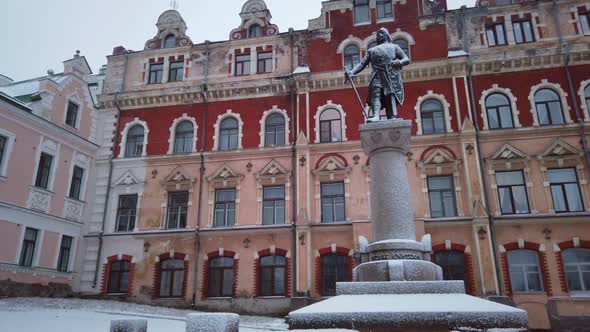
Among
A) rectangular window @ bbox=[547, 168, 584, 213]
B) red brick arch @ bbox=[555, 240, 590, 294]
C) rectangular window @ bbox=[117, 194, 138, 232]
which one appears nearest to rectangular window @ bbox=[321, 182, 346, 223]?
red brick arch @ bbox=[555, 240, 590, 294]

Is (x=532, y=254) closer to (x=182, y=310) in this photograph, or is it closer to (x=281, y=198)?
(x=281, y=198)

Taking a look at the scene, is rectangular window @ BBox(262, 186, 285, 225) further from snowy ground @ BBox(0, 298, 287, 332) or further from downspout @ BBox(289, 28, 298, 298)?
snowy ground @ BBox(0, 298, 287, 332)

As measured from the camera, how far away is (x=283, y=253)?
72.3 feet

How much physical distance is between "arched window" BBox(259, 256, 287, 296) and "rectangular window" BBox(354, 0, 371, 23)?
562 inches

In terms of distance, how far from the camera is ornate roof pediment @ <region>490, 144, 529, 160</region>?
842 inches

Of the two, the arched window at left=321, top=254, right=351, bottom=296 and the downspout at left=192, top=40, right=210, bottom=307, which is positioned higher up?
the downspout at left=192, top=40, right=210, bottom=307

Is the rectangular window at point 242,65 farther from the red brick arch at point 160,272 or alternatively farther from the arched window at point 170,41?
the red brick arch at point 160,272

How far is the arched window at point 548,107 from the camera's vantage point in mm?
21891

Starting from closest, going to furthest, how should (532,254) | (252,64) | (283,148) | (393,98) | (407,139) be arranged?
(407,139) < (393,98) < (532,254) < (283,148) < (252,64)

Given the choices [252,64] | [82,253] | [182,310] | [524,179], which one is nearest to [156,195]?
[82,253]

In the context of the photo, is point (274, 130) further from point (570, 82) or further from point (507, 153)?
point (570, 82)

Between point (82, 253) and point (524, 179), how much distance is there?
23210 millimetres

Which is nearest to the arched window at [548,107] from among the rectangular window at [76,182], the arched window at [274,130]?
the arched window at [274,130]

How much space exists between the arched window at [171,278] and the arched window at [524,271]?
15.9 m
